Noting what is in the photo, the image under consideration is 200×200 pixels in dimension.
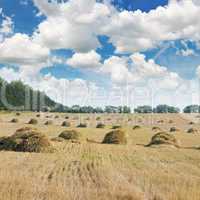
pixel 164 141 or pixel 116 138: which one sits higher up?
pixel 116 138

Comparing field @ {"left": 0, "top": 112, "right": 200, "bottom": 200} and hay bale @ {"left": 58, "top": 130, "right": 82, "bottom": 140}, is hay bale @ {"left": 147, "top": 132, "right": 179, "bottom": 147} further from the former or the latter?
field @ {"left": 0, "top": 112, "right": 200, "bottom": 200}

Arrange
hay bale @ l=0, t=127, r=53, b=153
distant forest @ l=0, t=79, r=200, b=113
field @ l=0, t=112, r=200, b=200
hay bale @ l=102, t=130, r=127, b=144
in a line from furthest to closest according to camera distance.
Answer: distant forest @ l=0, t=79, r=200, b=113, hay bale @ l=102, t=130, r=127, b=144, hay bale @ l=0, t=127, r=53, b=153, field @ l=0, t=112, r=200, b=200

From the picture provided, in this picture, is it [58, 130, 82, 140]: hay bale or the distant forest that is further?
the distant forest

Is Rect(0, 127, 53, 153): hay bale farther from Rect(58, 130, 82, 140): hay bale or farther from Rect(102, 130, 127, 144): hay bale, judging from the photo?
Rect(102, 130, 127, 144): hay bale

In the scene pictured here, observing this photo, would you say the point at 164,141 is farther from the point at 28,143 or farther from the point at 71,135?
the point at 28,143

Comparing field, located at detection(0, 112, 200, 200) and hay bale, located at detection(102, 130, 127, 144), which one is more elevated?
hay bale, located at detection(102, 130, 127, 144)

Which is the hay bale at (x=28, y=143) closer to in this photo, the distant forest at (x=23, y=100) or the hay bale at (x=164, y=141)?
the hay bale at (x=164, y=141)

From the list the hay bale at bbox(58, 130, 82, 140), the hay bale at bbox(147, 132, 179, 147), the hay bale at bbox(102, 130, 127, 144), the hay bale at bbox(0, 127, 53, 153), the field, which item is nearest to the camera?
the field

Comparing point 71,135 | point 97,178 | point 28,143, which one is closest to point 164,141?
point 71,135

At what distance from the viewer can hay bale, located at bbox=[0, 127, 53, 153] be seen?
21455 mm

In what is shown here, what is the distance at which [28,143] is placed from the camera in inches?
856

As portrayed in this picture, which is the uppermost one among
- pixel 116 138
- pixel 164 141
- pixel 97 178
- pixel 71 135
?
pixel 71 135

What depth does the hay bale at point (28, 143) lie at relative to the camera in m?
21.5

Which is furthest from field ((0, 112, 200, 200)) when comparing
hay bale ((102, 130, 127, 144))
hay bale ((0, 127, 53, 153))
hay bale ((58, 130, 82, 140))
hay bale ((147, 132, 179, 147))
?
hay bale ((58, 130, 82, 140))
